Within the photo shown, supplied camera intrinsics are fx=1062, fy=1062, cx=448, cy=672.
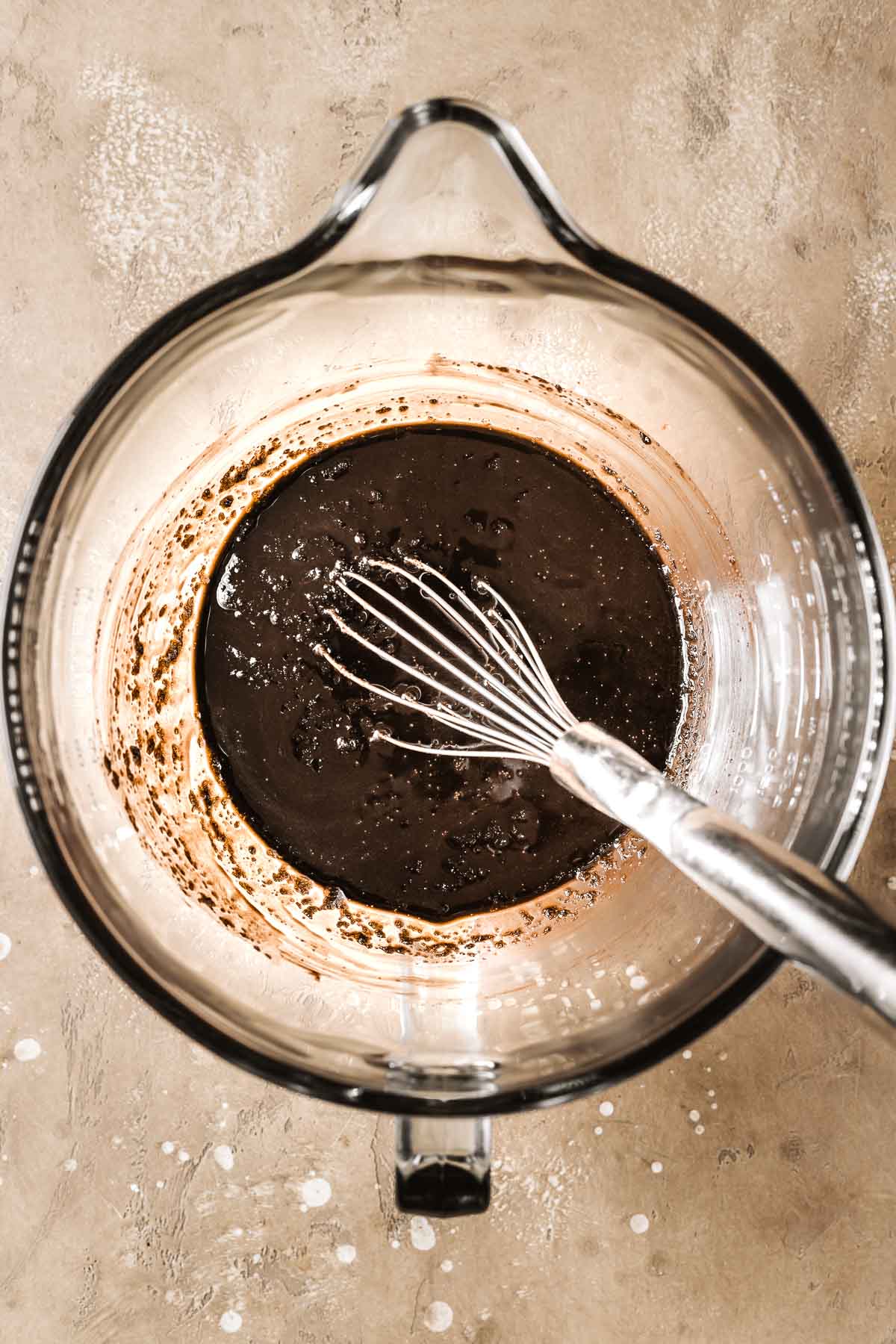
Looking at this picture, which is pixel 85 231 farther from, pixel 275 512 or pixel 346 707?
pixel 346 707

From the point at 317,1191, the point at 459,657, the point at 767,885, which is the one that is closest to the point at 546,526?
the point at 459,657

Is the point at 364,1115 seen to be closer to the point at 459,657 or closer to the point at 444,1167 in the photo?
the point at 444,1167

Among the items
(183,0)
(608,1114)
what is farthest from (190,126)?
(608,1114)

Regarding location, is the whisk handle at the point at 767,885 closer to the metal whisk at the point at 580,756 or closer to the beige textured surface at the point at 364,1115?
the metal whisk at the point at 580,756

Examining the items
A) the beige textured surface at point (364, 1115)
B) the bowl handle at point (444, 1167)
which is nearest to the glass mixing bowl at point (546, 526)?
the bowl handle at point (444, 1167)

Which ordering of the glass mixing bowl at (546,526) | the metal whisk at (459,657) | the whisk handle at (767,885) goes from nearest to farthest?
the whisk handle at (767,885)
the glass mixing bowl at (546,526)
the metal whisk at (459,657)

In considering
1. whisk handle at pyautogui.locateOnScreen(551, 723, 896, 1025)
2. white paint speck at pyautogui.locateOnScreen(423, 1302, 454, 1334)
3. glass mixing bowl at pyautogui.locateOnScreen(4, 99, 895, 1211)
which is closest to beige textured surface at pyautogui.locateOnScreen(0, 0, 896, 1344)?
white paint speck at pyautogui.locateOnScreen(423, 1302, 454, 1334)
